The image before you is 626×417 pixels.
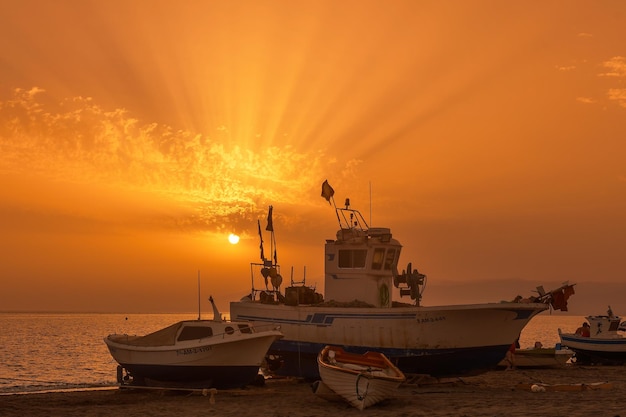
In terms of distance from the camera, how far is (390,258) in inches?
1423

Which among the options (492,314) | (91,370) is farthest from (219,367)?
(91,370)

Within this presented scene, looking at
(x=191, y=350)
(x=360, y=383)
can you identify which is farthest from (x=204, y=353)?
(x=360, y=383)

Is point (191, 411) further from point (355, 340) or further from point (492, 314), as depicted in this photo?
point (492, 314)

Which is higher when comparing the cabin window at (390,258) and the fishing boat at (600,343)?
the cabin window at (390,258)

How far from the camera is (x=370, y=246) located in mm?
35531

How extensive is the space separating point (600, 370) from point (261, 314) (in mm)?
20120

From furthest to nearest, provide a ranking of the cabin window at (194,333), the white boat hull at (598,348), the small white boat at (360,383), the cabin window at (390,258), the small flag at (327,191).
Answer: the white boat hull at (598,348) → the small flag at (327,191) → the cabin window at (390,258) → the cabin window at (194,333) → the small white boat at (360,383)

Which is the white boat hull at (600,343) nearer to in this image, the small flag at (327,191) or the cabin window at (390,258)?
the cabin window at (390,258)

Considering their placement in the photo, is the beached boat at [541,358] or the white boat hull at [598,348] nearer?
the beached boat at [541,358]

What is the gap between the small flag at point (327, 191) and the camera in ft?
125

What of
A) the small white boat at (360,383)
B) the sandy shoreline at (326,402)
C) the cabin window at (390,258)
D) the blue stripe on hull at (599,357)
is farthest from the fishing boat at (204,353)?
the blue stripe on hull at (599,357)

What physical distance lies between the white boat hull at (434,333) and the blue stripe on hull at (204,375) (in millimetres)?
5022

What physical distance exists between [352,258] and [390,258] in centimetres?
185

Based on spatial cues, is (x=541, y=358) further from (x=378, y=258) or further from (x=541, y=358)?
(x=378, y=258)
